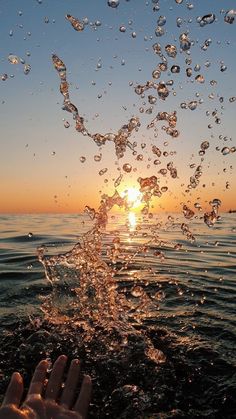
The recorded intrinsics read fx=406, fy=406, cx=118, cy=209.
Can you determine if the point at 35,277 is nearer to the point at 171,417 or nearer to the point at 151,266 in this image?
the point at 151,266

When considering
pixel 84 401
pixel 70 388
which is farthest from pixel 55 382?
pixel 84 401

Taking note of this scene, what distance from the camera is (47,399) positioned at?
321 cm

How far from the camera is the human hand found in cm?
293

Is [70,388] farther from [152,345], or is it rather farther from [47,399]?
[152,345]

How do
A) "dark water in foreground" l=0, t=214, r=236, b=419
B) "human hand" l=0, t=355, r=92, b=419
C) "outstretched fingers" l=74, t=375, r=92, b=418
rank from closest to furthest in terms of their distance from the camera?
"human hand" l=0, t=355, r=92, b=419, "outstretched fingers" l=74, t=375, r=92, b=418, "dark water in foreground" l=0, t=214, r=236, b=419

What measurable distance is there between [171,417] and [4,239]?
12529mm

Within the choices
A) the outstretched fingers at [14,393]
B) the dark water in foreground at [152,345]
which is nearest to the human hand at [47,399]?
the outstretched fingers at [14,393]

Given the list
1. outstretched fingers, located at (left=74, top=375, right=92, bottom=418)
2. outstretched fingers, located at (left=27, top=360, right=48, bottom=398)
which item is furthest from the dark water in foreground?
outstretched fingers, located at (left=27, top=360, right=48, bottom=398)

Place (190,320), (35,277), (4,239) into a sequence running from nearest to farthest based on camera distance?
(190,320) → (35,277) → (4,239)

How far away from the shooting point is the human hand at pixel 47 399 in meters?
2.93

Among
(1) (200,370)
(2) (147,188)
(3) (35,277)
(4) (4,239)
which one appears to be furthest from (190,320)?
(4) (4,239)

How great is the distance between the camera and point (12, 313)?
6.04 metres

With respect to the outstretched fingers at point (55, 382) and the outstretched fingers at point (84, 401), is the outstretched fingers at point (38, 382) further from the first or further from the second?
the outstretched fingers at point (84, 401)

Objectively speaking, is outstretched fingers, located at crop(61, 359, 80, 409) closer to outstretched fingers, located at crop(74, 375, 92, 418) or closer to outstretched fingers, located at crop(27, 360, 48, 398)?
outstretched fingers, located at crop(74, 375, 92, 418)
